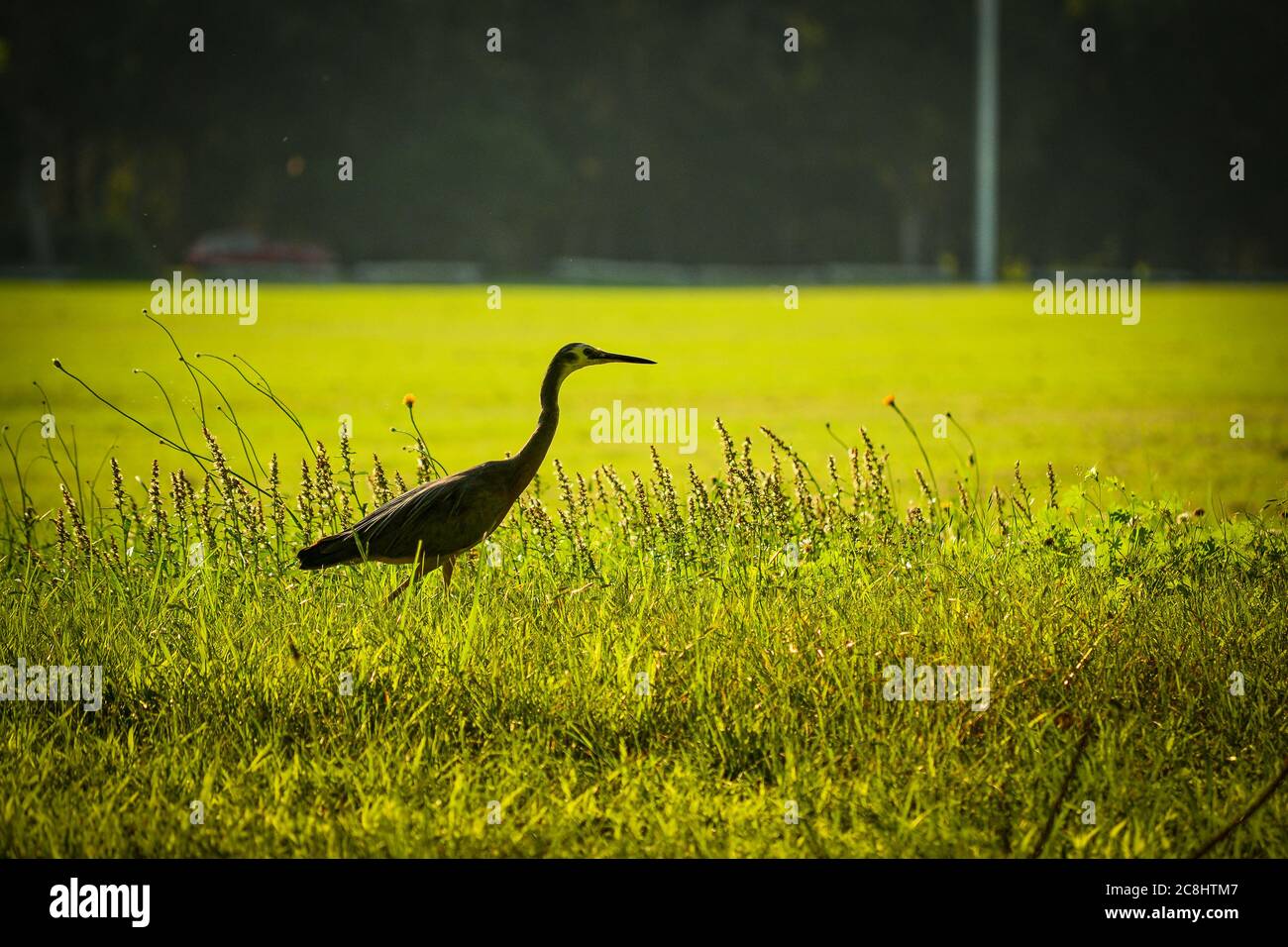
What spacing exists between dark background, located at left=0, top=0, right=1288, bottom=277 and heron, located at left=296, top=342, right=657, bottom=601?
61.4m

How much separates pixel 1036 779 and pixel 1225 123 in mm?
67230

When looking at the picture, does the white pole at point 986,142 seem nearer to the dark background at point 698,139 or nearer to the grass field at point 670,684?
the dark background at point 698,139

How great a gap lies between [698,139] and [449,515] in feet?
224

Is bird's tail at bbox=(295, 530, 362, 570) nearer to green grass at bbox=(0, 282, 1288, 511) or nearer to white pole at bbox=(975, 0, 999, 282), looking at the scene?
green grass at bbox=(0, 282, 1288, 511)

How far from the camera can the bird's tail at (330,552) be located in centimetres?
624

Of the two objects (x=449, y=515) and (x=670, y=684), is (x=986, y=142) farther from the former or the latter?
(x=670, y=684)

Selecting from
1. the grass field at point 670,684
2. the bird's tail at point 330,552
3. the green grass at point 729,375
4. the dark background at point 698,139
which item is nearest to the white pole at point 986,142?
the dark background at point 698,139

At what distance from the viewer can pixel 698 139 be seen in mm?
72812

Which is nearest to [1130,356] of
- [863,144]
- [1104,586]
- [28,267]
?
[1104,586]

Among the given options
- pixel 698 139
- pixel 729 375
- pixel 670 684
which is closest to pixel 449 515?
pixel 670 684
